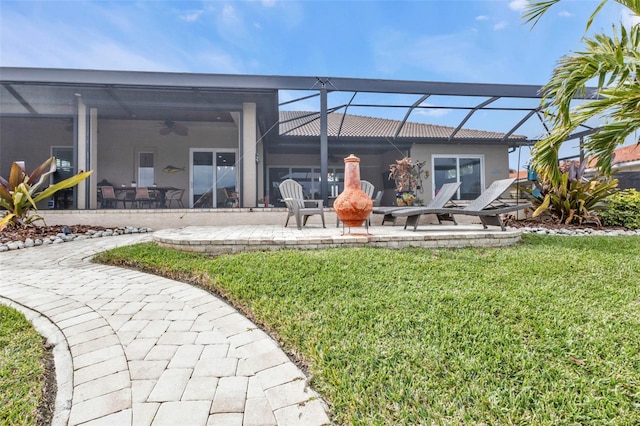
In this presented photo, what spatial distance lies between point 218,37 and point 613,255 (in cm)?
1053

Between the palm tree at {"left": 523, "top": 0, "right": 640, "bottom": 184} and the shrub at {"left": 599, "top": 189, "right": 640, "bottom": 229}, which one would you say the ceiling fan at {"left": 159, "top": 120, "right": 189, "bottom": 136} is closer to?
the palm tree at {"left": 523, "top": 0, "right": 640, "bottom": 184}

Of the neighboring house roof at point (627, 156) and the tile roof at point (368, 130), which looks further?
the neighboring house roof at point (627, 156)

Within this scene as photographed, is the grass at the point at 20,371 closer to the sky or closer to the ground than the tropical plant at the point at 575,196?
closer to the ground

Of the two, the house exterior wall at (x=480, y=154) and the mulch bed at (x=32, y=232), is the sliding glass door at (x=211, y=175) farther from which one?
the house exterior wall at (x=480, y=154)

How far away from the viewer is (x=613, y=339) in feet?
6.01

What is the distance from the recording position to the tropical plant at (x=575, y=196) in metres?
6.61

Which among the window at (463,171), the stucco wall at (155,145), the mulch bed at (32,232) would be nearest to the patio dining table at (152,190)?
the stucco wall at (155,145)

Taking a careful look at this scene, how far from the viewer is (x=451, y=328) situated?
194 cm

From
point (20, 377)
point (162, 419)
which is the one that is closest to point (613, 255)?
point (162, 419)

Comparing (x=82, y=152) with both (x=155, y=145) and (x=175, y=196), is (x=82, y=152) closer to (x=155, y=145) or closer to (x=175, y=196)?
(x=155, y=145)

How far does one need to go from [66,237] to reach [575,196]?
1033 centimetres

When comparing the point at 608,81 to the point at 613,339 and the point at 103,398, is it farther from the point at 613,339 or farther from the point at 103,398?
the point at 103,398

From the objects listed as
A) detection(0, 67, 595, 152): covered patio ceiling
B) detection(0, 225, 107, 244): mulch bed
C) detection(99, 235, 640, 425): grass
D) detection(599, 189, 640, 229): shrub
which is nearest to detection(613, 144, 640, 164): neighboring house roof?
detection(0, 67, 595, 152): covered patio ceiling

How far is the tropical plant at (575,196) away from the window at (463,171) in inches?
208
